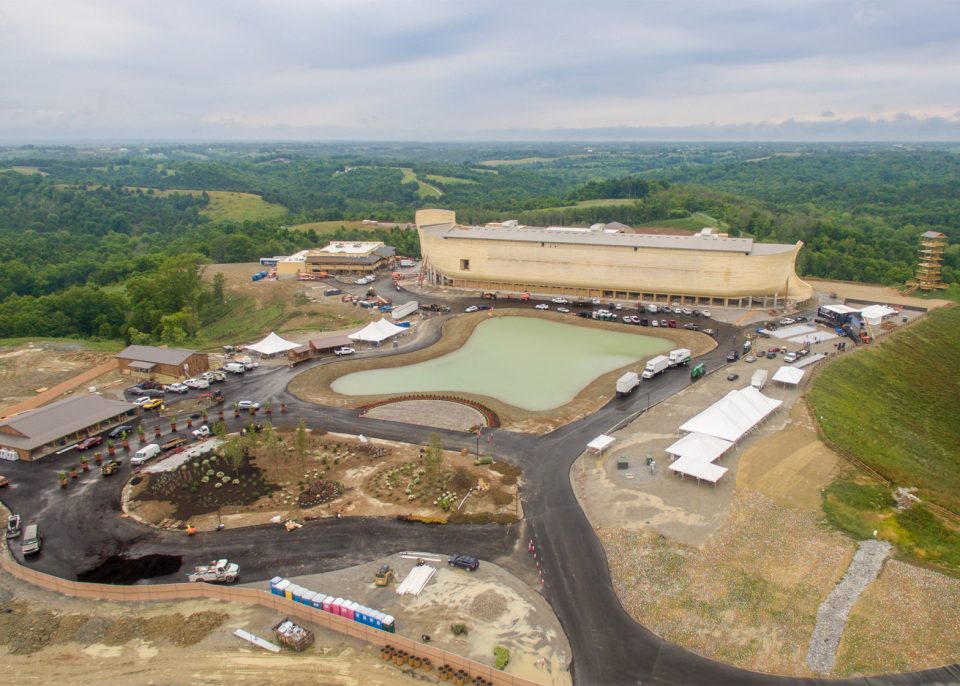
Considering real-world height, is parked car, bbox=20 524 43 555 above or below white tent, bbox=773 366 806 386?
below

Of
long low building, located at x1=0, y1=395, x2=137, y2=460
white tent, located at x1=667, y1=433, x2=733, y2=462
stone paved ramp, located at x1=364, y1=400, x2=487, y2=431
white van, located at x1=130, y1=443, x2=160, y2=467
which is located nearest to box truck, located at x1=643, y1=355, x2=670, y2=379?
white tent, located at x1=667, y1=433, x2=733, y2=462

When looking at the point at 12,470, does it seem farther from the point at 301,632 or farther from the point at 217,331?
the point at 217,331

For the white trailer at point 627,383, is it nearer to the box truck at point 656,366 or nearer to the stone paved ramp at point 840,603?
the box truck at point 656,366

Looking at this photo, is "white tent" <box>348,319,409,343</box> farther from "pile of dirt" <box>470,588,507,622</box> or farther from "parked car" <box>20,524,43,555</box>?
"pile of dirt" <box>470,588,507,622</box>

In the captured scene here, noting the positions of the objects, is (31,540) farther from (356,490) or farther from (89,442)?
(356,490)

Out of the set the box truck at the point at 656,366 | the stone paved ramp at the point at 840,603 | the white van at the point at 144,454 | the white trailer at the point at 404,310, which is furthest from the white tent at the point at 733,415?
the white trailer at the point at 404,310

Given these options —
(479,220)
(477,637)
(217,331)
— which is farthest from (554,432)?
(479,220)
